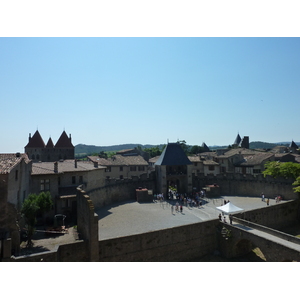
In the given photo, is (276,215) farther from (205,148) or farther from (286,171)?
(205,148)

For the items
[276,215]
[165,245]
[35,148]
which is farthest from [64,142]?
[276,215]

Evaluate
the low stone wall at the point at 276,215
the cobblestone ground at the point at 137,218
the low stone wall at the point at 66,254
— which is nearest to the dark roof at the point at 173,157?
the cobblestone ground at the point at 137,218

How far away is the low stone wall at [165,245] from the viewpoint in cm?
1934

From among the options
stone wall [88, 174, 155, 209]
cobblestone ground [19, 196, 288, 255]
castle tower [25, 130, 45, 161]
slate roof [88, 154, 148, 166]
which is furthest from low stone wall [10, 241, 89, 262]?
castle tower [25, 130, 45, 161]

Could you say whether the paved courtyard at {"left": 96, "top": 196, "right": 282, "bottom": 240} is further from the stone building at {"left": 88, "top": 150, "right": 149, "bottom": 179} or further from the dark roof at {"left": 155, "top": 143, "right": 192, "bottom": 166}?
the stone building at {"left": 88, "top": 150, "right": 149, "bottom": 179}

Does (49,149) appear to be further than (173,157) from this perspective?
Yes

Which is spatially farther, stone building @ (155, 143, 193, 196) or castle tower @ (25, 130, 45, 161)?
castle tower @ (25, 130, 45, 161)

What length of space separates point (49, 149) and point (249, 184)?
55021 millimetres

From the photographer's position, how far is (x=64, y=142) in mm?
73125

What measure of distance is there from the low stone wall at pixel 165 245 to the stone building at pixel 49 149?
187 feet

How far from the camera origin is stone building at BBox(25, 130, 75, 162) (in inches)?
2751

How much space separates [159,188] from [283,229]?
63.0 ft

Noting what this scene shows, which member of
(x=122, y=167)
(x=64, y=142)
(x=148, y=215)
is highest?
(x=64, y=142)

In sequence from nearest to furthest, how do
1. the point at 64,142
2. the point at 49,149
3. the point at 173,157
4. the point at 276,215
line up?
the point at 276,215, the point at 173,157, the point at 49,149, the point at 64,142
